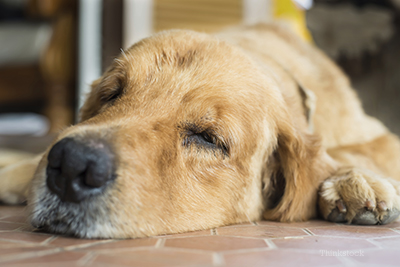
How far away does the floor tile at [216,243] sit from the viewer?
2.01m

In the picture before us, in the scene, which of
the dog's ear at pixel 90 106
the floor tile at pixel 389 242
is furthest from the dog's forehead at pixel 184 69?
the floor tile at pixel 389 242

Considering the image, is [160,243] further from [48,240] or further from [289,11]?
[289,11]

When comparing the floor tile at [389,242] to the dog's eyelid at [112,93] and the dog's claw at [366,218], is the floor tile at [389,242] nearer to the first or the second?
the dog's claw at [366,218]

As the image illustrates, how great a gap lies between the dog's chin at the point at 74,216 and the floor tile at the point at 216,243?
1.08ft

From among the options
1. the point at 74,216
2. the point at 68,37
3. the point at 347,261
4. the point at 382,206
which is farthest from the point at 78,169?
the point at 68,37

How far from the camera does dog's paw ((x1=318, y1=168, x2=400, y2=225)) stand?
2635 mm

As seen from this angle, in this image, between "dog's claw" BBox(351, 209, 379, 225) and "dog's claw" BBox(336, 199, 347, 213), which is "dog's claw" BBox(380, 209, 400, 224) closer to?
"dog's claw" BBox(351, 209, 379, 225)

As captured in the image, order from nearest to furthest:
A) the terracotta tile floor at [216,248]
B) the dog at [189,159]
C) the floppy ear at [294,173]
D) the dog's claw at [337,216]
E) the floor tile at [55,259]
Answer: the floor tile at [55,259], the terracotta tile floor at [216,248], the dog at [189,159], the dog's claw at [337,216], the floppy ear at [294,173]

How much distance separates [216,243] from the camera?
6.89 ft

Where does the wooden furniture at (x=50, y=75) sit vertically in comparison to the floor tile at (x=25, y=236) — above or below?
above

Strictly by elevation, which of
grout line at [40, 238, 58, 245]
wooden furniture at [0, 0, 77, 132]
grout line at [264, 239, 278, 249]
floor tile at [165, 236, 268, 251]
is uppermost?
wooden furniture at [0, 0, 77, 132]

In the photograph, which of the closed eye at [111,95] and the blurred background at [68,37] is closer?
the closed eye at [111,95]

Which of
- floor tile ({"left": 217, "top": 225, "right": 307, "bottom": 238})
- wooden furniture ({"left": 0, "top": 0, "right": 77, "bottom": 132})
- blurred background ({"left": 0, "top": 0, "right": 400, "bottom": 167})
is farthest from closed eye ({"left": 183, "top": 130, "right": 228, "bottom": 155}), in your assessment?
wooden furniture ({"left": 0, "top": 0, "right": 77, "bottom": 132})

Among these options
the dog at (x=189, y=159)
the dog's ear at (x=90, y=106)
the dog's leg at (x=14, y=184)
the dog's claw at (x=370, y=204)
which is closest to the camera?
the dog at (x=189, y=159)
